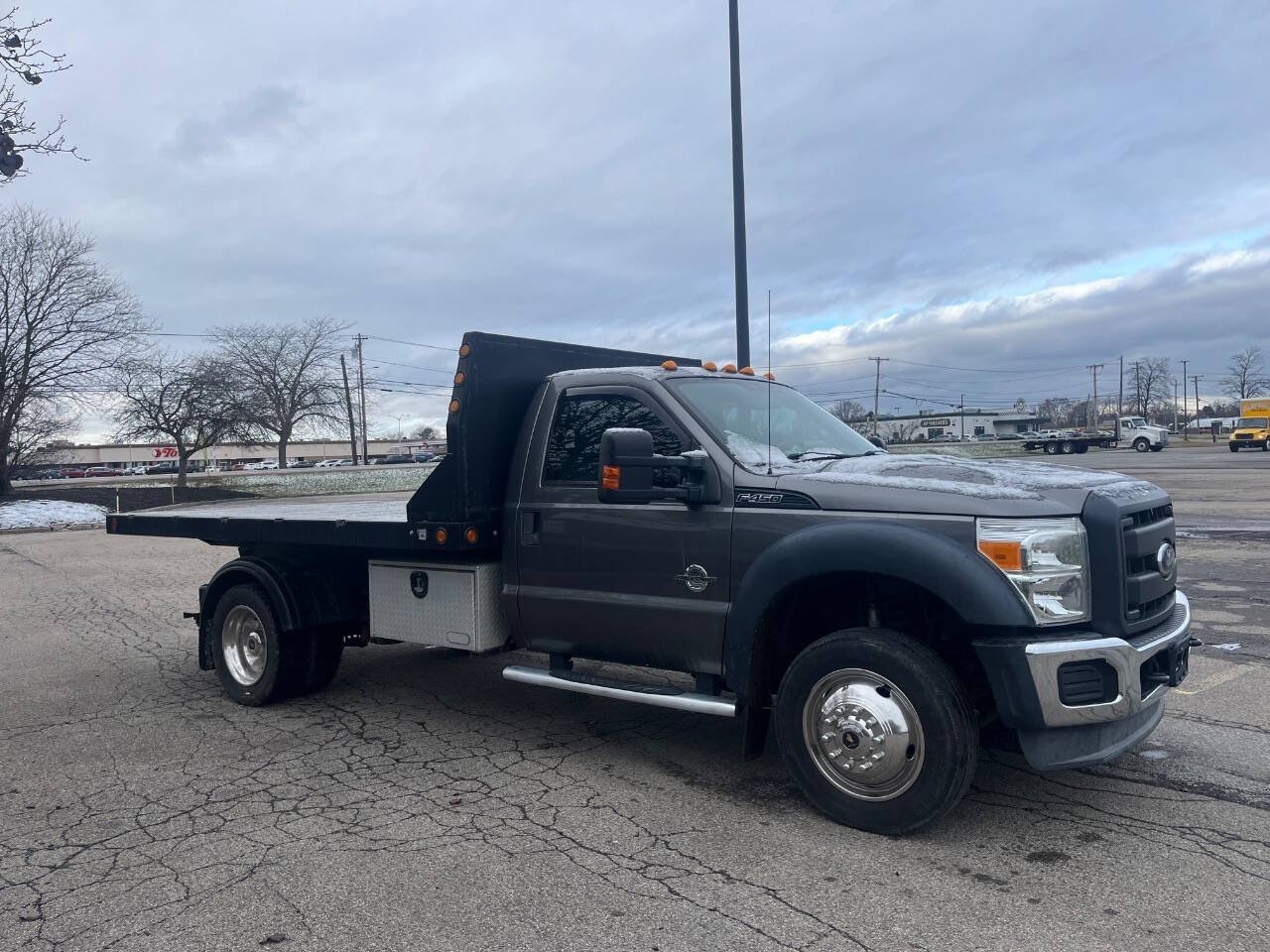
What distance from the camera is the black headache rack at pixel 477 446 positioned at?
5.36 metres

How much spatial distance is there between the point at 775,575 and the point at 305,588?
342 centimetres

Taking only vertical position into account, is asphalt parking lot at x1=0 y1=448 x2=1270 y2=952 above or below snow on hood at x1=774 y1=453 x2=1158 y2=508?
below

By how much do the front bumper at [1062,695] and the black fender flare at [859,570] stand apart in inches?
5.2

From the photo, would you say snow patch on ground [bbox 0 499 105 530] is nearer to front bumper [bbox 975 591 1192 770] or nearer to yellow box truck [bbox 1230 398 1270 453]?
front bumper [bbox 975 591 1192 770]

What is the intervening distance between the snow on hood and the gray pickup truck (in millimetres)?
19

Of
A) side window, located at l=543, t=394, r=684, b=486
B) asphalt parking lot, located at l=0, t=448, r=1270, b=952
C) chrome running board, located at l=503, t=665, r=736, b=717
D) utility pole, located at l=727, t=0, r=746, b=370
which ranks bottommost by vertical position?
asphalt parking lot, located at l=0, t=448, r=1270, b=952

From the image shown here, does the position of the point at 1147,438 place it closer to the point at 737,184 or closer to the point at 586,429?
the point at 737,184

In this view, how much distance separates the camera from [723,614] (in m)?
4.56

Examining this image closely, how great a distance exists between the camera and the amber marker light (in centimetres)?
383

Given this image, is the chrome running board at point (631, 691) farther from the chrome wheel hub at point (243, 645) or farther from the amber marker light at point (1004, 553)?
the chrome wheel hub at point (243, 645)

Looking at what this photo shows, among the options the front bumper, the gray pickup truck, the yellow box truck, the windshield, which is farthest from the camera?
the yellow box truck

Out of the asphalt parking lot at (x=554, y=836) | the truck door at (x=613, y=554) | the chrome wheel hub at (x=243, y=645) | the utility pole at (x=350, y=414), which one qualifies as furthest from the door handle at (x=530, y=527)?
the utility pole at (x=350, y=414)

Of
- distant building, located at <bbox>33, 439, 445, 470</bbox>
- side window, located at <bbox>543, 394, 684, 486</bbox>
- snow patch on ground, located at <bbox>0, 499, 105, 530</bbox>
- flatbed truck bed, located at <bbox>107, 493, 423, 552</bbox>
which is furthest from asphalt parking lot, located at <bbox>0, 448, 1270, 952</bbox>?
distant building, located at <bbox>33, 439, 445, 470</bbox>

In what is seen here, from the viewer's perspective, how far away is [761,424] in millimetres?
5266
